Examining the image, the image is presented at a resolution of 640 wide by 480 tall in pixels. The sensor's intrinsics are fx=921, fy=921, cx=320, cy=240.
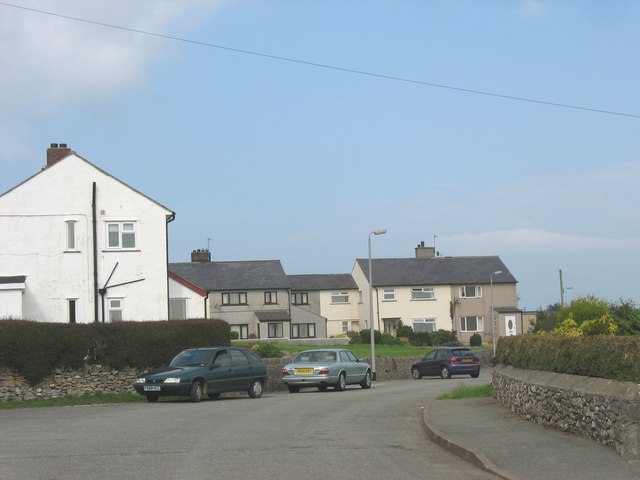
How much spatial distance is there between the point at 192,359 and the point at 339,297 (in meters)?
55.9

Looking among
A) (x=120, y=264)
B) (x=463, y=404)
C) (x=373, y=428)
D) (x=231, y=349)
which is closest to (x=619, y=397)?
(x=373, y=428)

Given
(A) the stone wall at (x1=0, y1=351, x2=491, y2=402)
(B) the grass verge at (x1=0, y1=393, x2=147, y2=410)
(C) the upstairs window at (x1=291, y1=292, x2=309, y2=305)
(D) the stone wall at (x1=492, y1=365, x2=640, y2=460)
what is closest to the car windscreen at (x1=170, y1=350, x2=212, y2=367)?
(B) the grass verge at (x1=0, y1=393, x2=147, y2=410)

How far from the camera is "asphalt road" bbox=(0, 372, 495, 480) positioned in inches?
442

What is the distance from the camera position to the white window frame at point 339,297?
8138 centimetres

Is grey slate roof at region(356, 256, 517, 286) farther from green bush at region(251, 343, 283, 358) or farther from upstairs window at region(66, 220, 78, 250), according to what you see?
upstairs window at region(66, 220, 78, 250)

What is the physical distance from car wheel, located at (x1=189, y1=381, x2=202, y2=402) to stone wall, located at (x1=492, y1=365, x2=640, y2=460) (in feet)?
32.5

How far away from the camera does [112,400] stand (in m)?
27.0

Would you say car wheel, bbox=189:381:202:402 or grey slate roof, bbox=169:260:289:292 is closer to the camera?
car wheel, bbox=189:381:202:402

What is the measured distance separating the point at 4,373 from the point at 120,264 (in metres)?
14.8

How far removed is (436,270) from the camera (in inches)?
3125

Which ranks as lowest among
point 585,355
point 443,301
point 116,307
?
point 585,355

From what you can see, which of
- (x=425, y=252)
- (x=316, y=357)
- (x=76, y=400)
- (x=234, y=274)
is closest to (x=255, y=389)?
(x=316, y=357)

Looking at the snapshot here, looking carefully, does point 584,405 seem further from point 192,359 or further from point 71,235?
point 71,235

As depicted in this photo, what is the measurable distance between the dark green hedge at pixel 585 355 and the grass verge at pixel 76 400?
12.9 m
